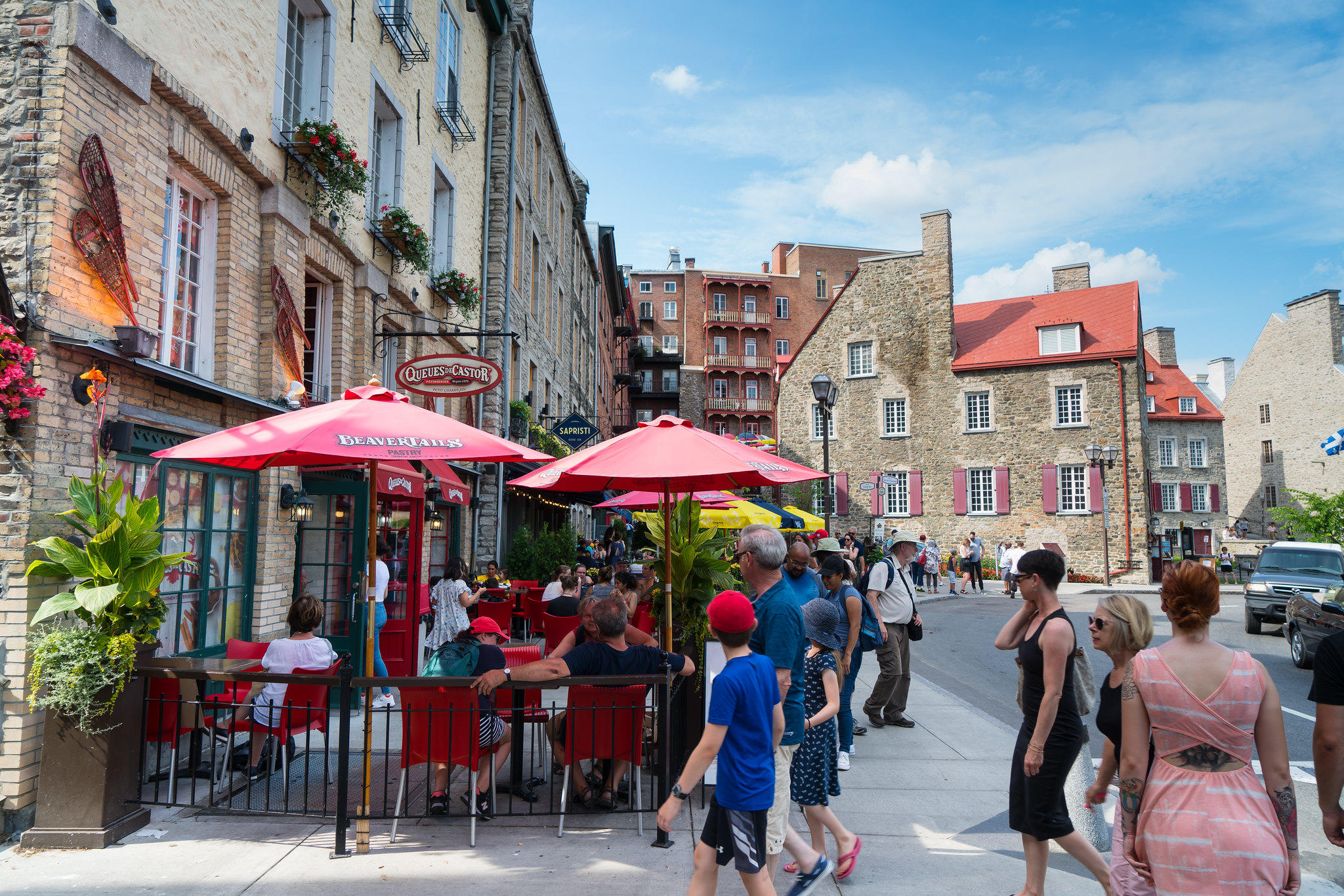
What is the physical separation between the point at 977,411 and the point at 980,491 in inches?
135

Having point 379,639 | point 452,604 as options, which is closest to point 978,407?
point 452,604

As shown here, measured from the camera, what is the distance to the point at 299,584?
843 cm

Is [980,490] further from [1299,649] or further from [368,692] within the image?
[368,692]

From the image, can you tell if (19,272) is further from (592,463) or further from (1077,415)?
(1077,415)

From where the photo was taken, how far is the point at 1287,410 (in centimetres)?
4241

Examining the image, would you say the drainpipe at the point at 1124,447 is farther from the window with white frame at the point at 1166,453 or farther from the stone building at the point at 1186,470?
the window with white frame at the point at 1166,453

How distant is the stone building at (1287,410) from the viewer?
39.6 m

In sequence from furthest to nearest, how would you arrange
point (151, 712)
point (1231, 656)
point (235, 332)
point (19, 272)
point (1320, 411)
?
point (1320, 411), point (235, 332), point (151, 712), point (19, 272), point (1231, 656)

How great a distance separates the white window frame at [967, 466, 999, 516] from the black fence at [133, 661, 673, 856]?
30403 millimetres

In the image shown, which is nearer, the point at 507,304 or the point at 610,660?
the point at 610,660

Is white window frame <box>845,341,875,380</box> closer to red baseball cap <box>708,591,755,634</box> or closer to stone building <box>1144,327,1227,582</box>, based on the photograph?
stone building <box>1144,327,1227,582</box>

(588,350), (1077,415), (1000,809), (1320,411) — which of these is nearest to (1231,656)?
(1000,809)

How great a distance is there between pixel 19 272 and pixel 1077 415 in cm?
3446

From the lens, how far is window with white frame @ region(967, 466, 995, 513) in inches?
1328
